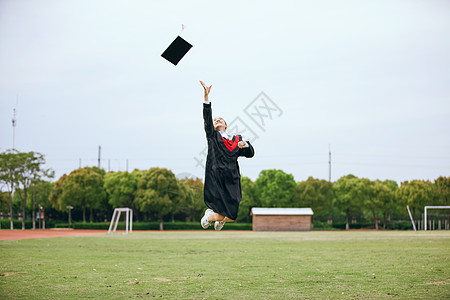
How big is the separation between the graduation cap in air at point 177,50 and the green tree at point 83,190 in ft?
189

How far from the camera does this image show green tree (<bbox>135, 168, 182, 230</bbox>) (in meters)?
60.4

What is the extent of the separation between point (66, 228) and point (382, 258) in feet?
161

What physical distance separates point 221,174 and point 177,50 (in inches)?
83.1

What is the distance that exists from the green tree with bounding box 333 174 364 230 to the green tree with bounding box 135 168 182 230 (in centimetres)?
2125

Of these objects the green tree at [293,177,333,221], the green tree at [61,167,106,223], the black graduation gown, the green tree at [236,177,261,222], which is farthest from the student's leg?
the green tree at [293,177,333,221]

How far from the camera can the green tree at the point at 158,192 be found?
198ft

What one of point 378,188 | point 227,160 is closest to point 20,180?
point 378,188

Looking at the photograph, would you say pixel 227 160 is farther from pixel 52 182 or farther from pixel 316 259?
pixel 52 182

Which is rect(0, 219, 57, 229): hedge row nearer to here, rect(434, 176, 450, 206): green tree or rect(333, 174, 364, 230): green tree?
rect(333, 174, 364, 230): green tree

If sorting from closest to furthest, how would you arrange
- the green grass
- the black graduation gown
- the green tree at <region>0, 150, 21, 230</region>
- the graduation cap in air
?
the black graduation gown → the graduation cap in air → the green grass → the green tree at <region>0, 150, 21, 230</region>

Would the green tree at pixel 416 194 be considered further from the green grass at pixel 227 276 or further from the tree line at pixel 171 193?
the green grass at pixel 227 276

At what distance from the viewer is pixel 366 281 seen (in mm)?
14383

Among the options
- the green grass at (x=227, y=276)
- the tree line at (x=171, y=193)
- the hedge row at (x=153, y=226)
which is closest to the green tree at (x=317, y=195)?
the tree line at (x=171, y=193)

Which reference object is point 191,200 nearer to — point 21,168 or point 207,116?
point 21,168
